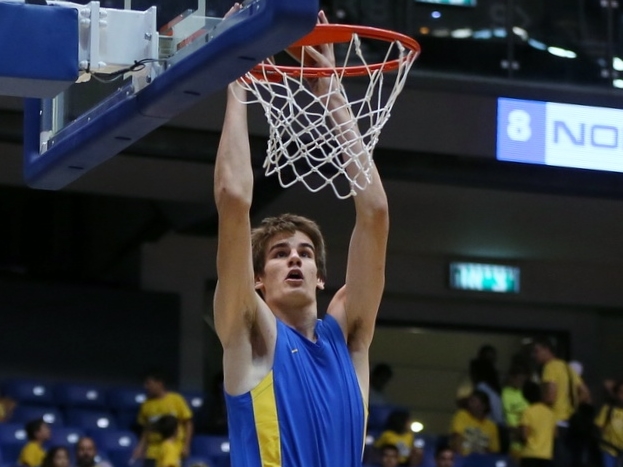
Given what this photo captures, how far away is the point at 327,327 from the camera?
148 inches

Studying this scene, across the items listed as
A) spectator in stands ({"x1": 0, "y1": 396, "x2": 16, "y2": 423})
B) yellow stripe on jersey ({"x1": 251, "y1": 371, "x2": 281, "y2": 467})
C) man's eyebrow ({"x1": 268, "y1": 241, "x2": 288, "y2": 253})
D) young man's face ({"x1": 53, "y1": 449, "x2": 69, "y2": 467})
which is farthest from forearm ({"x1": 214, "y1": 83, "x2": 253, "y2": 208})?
spectator in stands ({"x1": 0, "y1": 396, "x2": 16, "y2": 423})

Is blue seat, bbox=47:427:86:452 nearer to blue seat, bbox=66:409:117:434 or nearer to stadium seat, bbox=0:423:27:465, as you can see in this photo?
stadium seat, bbox=0:423:27:465

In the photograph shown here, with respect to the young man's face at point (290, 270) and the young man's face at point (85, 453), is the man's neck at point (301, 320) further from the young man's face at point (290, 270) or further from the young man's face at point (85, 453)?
the young man's face at point (85, 453)

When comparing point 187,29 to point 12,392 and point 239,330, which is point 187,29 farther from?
point 12,392

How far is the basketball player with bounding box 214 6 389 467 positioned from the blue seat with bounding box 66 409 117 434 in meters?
7.11

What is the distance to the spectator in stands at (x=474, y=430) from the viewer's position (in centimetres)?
1142

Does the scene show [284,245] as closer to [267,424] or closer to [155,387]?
[267,424]

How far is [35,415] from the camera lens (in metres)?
10.6

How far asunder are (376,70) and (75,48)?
109 centimetres

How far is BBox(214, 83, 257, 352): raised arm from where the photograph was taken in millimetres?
3488

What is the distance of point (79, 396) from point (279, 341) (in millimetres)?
8130

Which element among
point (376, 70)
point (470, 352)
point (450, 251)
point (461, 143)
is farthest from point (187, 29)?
point (470, 352)

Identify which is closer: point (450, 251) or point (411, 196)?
point (411, 196)

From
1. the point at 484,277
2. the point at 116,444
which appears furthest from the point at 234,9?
the point at 484,277
